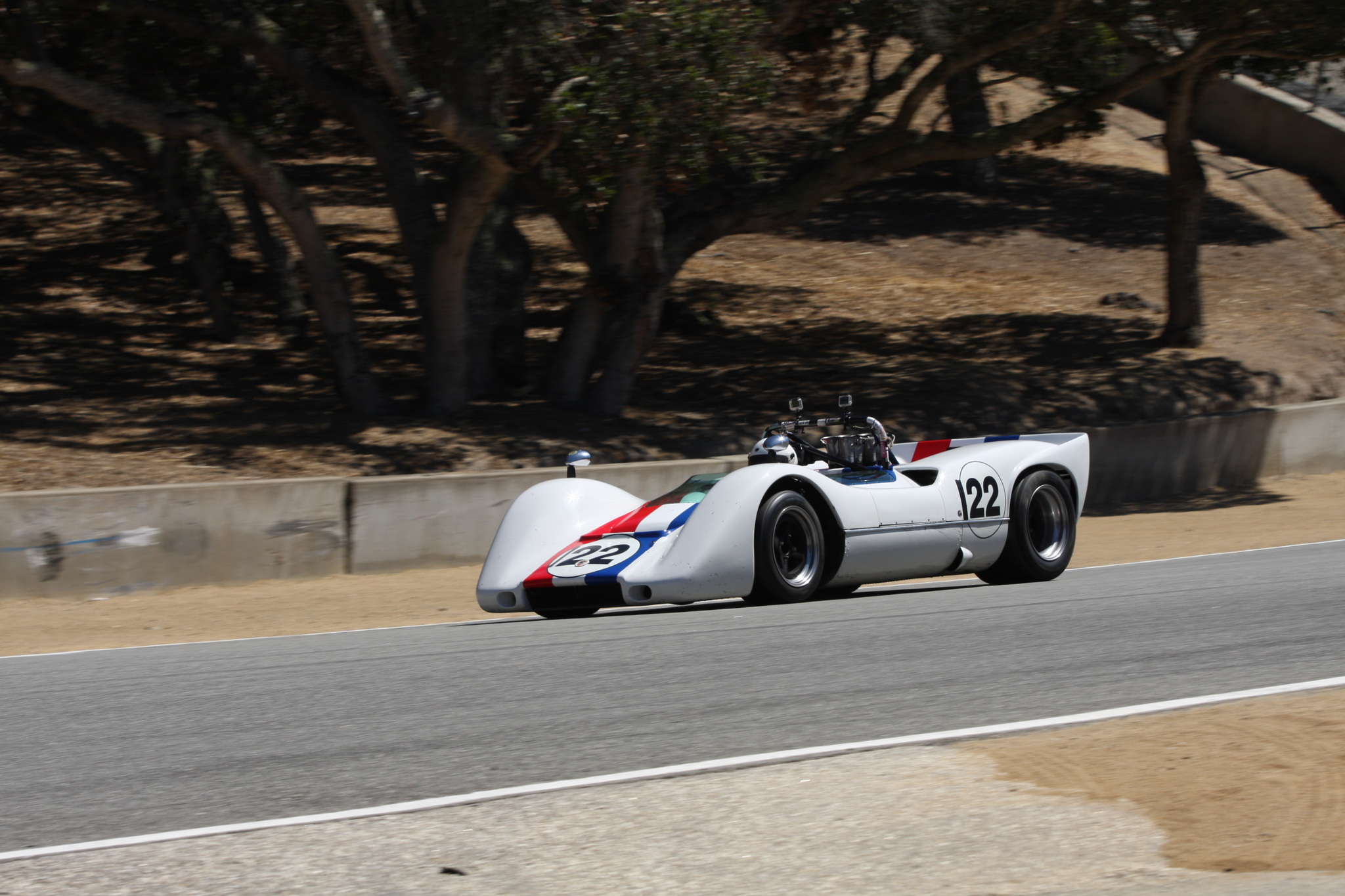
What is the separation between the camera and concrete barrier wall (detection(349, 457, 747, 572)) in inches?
480

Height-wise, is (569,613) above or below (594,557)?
below

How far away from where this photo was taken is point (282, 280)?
2175 cm

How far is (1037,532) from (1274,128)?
25.0 m

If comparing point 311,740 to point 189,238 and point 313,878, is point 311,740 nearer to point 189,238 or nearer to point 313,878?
point 313,878

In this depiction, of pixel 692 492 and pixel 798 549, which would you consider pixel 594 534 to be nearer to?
pixel 692 492

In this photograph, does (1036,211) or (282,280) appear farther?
(1036,211)

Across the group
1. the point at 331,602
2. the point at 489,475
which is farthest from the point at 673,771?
the point at 489,475

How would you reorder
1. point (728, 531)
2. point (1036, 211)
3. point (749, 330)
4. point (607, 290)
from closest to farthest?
point (728, 531) < point (607, 290) < point (749, 330) < point (1036, 211)

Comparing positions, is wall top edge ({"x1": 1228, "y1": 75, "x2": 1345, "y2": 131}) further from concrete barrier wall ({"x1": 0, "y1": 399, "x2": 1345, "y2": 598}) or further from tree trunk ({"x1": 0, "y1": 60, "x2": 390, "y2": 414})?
concrete barrier wall ({"x1": 0, "y1": 399, "x2": 1345, "y2": 598})

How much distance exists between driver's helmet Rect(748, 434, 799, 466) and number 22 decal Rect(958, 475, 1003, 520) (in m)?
1.39

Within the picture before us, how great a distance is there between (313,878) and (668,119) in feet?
37.3

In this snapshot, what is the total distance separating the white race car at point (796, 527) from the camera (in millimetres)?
8367

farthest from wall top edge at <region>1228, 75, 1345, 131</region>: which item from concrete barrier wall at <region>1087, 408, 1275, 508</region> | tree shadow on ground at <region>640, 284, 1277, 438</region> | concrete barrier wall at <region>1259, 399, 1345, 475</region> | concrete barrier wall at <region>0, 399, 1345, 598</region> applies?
concrete barrier wall at <region>0, 399, 1345, 598</region>

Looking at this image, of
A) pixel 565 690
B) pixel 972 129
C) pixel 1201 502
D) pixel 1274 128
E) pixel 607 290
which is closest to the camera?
pixel 565 690
